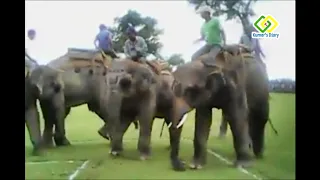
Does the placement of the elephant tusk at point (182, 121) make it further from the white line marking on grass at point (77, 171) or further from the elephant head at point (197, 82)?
the white line marking on grass at point (77, 171)

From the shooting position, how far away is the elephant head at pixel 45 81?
5.92 feet

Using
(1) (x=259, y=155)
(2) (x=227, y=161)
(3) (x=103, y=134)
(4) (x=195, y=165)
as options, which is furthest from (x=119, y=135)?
(1) (x=259, y=155)

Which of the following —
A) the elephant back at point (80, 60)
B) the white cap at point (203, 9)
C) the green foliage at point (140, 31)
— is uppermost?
the white cap at point (203, 9)

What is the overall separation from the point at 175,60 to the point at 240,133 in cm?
34

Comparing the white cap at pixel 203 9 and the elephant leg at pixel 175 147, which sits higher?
the white cap at pixel 203 9

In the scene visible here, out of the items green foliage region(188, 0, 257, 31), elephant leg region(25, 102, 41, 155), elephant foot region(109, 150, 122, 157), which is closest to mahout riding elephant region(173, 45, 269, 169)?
green foliage region(188, 0, 257, 31)

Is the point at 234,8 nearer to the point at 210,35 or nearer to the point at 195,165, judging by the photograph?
the point at 210,35

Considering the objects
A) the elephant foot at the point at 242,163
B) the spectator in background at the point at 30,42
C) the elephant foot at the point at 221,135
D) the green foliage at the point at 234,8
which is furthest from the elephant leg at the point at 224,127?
the spectator in background at the point at 30,42

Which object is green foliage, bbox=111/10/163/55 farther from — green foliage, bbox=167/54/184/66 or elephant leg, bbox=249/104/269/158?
elephant leg, bbox=249/104/269/158

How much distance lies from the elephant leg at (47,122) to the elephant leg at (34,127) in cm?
2

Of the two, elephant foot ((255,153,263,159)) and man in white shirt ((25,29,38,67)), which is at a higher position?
man in white shirt ((25,29,38,67))

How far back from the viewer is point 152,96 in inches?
72.0

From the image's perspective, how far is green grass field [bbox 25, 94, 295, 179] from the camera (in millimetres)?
1804
